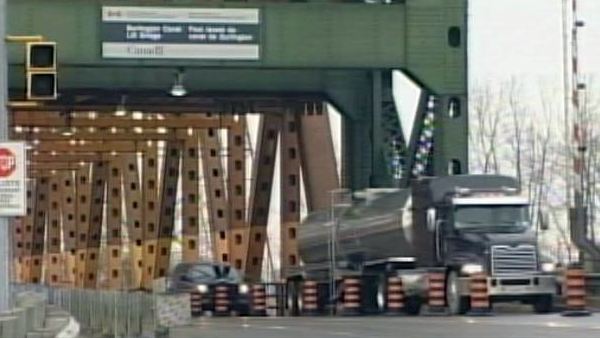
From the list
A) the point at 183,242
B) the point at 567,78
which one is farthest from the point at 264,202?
the point at 567,78

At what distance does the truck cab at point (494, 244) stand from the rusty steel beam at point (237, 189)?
34.3m

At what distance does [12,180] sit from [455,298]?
1936 cm

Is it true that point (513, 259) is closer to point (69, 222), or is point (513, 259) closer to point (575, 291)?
point (575, 291)

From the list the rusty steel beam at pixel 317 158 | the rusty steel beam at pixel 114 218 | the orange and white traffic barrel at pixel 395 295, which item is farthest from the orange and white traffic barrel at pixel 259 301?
the rusty steel beam at pixel 114 218

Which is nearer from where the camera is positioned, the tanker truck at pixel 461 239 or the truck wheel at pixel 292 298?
the tanker truck at pixel 461 239

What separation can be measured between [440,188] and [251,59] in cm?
535

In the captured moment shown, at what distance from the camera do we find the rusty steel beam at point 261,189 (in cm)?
7288

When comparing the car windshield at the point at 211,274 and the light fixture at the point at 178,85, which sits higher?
the light fixture at the point at 178,85

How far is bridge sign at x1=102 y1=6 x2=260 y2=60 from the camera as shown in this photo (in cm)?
3803

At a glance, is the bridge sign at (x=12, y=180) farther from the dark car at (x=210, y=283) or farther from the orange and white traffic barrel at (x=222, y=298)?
the orange and white traffic barrel at (x=222, y=298)

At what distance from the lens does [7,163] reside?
2145cm

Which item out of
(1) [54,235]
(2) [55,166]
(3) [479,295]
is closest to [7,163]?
(3) [479,295]

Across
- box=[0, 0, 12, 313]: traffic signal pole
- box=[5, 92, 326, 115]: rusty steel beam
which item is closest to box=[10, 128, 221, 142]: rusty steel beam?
box=[5, 92, 326, 115]: rusty steel beam

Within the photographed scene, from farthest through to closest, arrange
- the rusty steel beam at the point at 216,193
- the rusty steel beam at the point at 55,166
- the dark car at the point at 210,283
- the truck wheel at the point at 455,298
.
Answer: the rusty steel beam at the point at 55,166 → the rusty steel beam at the point at 216,193 → the dark car at the point at 210,283 → the truck wheel at the point at 455,298
